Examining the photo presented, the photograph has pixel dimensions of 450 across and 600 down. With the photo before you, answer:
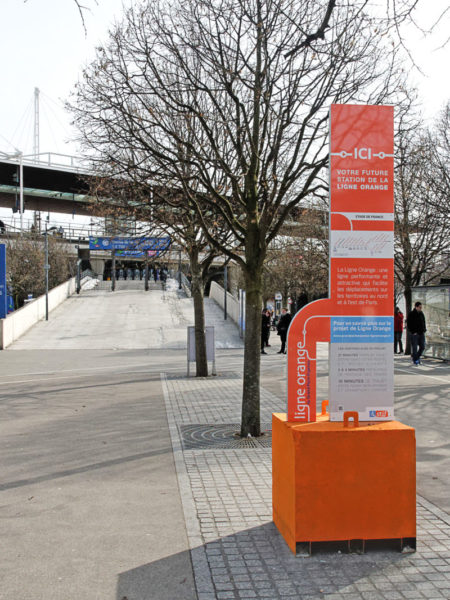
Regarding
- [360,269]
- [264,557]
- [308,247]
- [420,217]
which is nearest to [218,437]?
[264,557]

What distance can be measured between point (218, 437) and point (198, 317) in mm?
7585

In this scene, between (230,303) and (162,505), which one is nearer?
(162,505)

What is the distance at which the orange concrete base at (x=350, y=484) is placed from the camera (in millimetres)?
4465

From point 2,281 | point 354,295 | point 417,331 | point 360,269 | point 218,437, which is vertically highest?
point 2,281

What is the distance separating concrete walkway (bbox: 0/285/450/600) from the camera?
3980 millimetres

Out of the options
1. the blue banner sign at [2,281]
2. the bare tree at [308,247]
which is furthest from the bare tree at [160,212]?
the blue banner sign at [2,281]

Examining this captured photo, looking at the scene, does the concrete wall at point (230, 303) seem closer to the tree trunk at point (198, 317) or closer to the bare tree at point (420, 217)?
the bare tree at point (420, 217)

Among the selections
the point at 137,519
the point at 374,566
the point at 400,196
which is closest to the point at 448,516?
the point at 374,566

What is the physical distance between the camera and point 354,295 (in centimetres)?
491

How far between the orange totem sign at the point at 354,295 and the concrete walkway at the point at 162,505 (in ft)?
3.66

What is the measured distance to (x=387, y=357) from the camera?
16.2 ft

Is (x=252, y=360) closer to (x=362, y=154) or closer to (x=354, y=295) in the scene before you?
(x=354, y=295)

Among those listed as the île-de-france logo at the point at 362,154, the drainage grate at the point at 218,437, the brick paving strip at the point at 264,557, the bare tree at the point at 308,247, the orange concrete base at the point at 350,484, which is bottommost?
the drainage grate at the point at 218,437

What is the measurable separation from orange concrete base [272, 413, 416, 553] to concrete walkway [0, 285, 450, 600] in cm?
18
